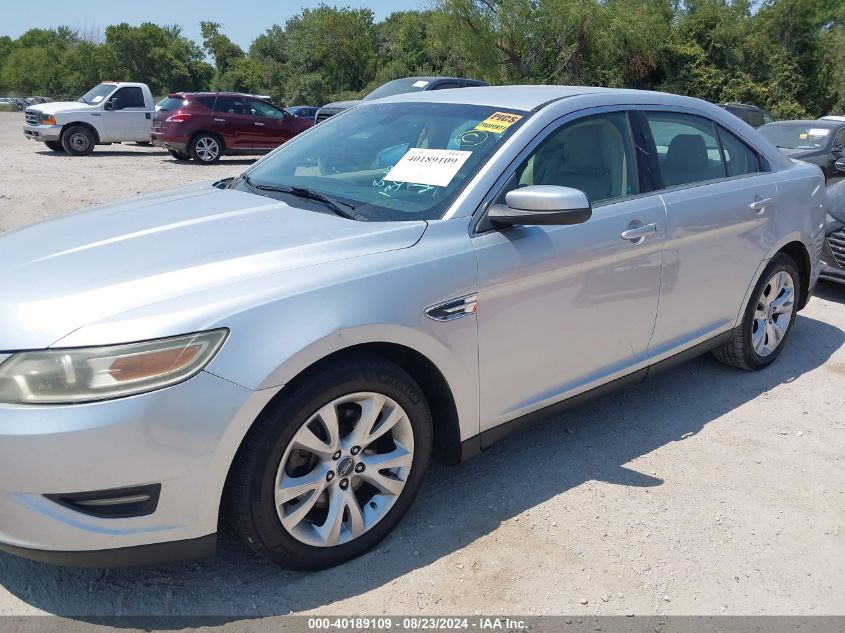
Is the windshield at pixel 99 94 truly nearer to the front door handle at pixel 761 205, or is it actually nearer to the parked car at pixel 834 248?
the parked car at pixel 834 248

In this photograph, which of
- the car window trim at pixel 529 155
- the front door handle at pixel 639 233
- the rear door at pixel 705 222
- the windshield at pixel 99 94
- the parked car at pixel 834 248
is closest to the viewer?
the car window trim at pixel 529 155

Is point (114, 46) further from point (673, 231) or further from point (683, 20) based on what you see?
point (673, 231)

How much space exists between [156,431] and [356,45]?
198 feet

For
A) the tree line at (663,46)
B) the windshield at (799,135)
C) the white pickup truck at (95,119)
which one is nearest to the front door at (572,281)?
the windshield at (799,135)

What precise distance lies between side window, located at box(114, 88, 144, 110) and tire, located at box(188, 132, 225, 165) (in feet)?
8.15

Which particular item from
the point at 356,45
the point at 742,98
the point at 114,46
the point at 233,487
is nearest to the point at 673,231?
the point at 233,487

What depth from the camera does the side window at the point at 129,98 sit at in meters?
17.2

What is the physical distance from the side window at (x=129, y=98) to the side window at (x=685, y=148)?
53.4ft

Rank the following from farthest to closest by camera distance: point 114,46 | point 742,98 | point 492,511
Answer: point 114,46 → point 742,98 → point 492,511

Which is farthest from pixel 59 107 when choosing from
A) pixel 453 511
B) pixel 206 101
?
pixel 453 511

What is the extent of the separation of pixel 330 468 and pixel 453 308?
28.4 inches

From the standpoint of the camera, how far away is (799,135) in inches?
450

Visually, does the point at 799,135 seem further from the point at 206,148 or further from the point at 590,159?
the point at 206,148

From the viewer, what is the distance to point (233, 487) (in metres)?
2.32
